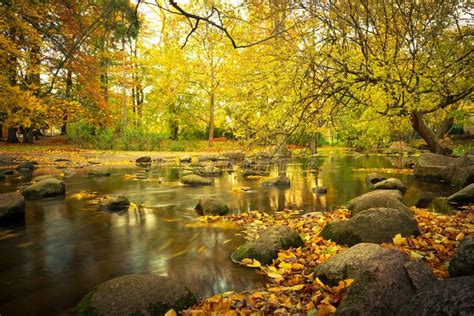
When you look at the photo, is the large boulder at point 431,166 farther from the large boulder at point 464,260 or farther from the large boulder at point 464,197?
the large boulder at point 464,260

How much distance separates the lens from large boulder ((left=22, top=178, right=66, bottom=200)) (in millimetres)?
11391

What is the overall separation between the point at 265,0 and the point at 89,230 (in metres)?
6.95

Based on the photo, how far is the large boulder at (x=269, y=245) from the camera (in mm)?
5719

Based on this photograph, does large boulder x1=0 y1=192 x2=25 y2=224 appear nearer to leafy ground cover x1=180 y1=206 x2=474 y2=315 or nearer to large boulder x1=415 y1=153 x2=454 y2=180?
leafy ground cover x1=180 y1=206 x2=474 y2=315

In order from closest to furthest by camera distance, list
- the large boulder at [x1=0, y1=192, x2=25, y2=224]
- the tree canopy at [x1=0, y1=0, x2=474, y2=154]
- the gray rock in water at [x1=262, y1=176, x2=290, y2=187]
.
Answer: the tree canopy at [x1=0, y1=0, x2=474, y2=154] < the large boulder at [x1=0, y1=192, x2=25, y2=224] < the gray rock in water at [x1=262, y1=176, x2=290, y2=187]

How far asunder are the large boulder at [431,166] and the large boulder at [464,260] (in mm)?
11495

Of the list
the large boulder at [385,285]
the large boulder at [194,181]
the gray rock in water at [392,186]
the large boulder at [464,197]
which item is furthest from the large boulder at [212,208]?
the large boulder at [464,197]

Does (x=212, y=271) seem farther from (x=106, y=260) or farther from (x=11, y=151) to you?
(x=11, y=151)

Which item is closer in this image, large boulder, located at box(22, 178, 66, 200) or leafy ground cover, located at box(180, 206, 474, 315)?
leafy ground cover, located at box(180, 206, 474, 315)

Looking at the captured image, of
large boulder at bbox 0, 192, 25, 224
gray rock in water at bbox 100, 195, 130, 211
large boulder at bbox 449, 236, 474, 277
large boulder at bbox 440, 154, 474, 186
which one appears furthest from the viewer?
large boulder at bbox 440, 154, 474, 186

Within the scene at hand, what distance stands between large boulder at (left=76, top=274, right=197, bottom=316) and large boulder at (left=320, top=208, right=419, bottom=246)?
125 inches

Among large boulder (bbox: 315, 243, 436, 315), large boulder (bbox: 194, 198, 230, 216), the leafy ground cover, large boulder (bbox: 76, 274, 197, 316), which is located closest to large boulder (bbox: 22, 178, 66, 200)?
large boulder (bbox: 194, 198, 230, 216)

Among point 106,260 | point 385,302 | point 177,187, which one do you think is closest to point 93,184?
point 177,187

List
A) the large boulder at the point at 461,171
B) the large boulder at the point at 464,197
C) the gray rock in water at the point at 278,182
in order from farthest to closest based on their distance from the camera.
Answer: the gray rock in water at the point at 278,182, the large boulder at the point at 461,171, the large boulder at the point at 464,197
